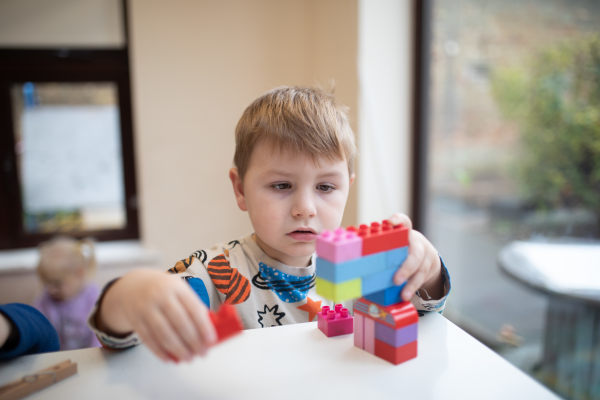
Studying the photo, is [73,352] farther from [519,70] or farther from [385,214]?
[519,70]

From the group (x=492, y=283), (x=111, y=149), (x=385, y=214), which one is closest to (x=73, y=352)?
(x=385, y=214)

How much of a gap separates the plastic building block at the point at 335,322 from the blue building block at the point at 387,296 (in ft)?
0.16

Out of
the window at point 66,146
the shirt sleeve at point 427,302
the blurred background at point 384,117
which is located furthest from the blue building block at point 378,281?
the window at point 66,146

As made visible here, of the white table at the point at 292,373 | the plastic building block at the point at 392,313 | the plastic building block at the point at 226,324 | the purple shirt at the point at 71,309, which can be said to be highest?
the plastic building block at the point at 226,324

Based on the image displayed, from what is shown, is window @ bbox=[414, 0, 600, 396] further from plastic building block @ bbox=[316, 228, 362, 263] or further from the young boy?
plastic building block @ bbox=[316, 228, 362, 263]

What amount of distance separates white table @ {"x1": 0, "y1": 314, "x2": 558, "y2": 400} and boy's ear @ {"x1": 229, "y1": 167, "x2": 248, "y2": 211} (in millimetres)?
247

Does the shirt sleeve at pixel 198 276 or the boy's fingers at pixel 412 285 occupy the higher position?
the boy's fingers at pixel 412 285

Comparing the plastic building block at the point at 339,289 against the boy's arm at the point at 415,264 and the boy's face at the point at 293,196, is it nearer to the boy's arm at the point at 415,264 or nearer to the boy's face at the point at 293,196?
the boy's arm at the point at 415,264

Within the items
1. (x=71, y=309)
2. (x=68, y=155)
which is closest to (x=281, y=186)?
(x=71, y=309)

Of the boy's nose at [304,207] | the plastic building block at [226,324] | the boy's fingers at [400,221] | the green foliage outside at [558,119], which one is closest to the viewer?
the plastic building block at [226,324]

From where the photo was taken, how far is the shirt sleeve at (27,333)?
17.4 inches

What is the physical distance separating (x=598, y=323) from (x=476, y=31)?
40.1 inches

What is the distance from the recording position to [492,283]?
176 centimetres

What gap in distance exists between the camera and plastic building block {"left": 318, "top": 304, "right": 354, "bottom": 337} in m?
0.48
